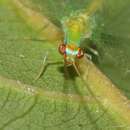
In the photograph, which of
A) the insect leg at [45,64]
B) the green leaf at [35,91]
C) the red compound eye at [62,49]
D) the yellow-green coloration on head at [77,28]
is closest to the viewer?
the green leaf at [35,91]

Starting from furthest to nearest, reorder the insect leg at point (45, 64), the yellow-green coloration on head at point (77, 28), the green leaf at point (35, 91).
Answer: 1. the yellow-green coloration on head at point (77, 28)
2. the insect leg at point (45, 64)
3. the green leaf at point (35, 91)

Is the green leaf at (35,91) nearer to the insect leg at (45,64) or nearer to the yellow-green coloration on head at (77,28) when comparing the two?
the insect leg at (45,64)

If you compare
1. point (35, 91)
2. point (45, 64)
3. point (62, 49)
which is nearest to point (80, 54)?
point (62, 49)

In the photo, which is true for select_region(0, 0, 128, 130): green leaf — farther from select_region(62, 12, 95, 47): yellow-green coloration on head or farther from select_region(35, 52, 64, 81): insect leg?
select_region(62, 12, 95, 47): yellow-green coloration on head

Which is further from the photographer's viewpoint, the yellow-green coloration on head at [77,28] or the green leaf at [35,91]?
the yellow-green coloration on head at [77,28]

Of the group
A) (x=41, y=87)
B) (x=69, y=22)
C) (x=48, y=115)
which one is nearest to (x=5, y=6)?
(x=69, y=22)

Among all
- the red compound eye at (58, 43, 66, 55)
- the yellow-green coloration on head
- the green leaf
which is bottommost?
the green leaf

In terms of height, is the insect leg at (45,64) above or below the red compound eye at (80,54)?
below

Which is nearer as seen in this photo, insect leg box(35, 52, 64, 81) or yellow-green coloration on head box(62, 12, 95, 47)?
insect leg box(35, 52, 64, 81)

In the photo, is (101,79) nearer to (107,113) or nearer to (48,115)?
(107,113)

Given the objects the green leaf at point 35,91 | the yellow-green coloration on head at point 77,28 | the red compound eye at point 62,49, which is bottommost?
the green leaf at point 35,91

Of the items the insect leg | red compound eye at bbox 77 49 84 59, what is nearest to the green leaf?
the insect leg

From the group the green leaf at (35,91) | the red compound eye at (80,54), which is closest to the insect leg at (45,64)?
the green leaf at (35,91)
